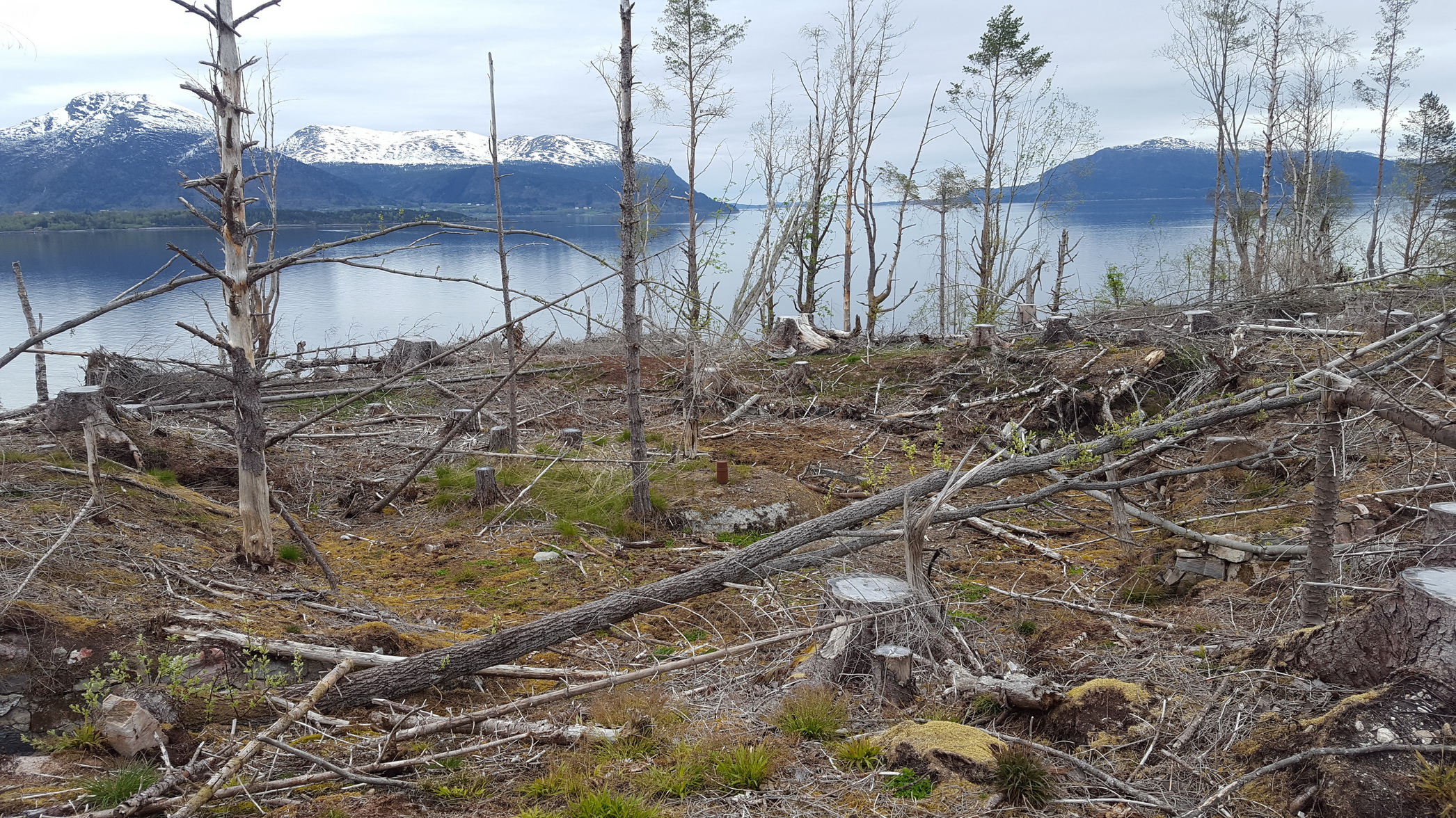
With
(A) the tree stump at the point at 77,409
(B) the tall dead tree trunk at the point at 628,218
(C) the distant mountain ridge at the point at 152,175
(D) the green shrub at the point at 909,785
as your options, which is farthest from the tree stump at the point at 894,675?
(C) the distant mountain ridge at the point at 152,175

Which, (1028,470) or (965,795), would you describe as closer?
(965,795)

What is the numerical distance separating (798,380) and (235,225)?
9976 mm

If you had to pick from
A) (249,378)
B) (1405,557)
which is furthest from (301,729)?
(1405,557)

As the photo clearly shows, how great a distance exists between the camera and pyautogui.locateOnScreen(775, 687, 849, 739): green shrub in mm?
3707

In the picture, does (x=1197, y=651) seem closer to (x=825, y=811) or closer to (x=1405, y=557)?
(x=1405, y=557)

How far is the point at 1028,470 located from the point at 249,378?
5250 millimetres

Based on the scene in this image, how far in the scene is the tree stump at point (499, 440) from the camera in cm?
966

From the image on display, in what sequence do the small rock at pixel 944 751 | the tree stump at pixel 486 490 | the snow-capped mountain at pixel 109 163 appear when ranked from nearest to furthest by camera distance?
the small rock at pixel 944 751 → the tree stump at pixel 486 490 → the snow-capped mountain at pixel 109 163

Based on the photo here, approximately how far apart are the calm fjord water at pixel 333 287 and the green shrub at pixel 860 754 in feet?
10.5

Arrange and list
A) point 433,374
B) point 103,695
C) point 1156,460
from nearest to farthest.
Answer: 1. point 103,695
2. point 1156,460
3. point 433,374

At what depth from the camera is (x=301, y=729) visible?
3775mm

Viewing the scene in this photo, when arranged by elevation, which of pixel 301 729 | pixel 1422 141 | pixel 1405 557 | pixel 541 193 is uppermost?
pixel 541 193

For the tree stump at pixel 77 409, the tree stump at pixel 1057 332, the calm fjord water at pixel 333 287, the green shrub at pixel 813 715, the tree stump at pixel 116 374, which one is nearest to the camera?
the green shrub at pixel 813 715

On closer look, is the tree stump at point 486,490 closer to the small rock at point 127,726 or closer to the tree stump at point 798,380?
the small rock at point 127,726
